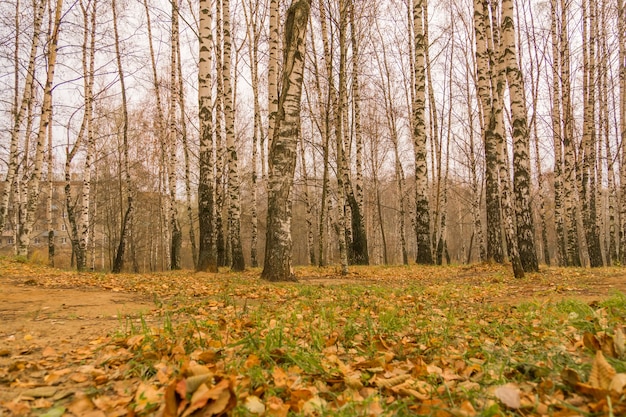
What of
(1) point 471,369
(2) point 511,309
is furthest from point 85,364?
(2) point 511,309

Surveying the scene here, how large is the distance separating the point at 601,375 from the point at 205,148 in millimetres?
9893

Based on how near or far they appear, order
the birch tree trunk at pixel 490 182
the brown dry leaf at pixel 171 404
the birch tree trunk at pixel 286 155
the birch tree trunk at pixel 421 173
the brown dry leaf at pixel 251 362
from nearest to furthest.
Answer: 1. the brown dry leaf at pixel 171 404
2. the brown dry leaf at pixel 251 362
3. the birch tree trunk at pixel 286 155
4. the birch tree trunk at pixel 490 182
5. the birch tree trunk at pixel 421 173

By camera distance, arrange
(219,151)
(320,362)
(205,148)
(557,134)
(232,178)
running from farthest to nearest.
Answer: (219,151), (557,134), (232,178), (205,148), (320,362)

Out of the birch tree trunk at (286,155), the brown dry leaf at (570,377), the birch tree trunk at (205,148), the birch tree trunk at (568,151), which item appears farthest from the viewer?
the birch tree trunk at (568,151)

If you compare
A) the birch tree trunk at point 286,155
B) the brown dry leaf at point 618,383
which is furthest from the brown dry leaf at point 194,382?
the birch tree trunk at point 286,155

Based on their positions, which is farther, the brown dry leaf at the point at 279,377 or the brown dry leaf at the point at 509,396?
the brown dry leaf at the point at 279,377

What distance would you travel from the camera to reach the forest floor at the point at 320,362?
1655mm

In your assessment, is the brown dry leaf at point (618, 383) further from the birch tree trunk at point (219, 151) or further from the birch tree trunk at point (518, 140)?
the birch tree trunk at point (219, 151)

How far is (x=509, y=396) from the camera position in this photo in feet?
5.35

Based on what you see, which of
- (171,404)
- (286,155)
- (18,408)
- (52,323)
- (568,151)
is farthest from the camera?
(568,151)

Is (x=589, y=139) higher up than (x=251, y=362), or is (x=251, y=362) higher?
(x=589, y=139)

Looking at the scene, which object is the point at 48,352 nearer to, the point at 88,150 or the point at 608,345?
the point at 608,345

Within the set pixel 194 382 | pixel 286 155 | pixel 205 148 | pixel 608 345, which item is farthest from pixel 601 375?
pixel 205 148

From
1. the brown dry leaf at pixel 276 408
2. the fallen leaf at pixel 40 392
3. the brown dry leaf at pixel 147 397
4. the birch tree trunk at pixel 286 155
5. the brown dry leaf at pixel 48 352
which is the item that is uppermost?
the birch tree trunk at pixel 286 155
